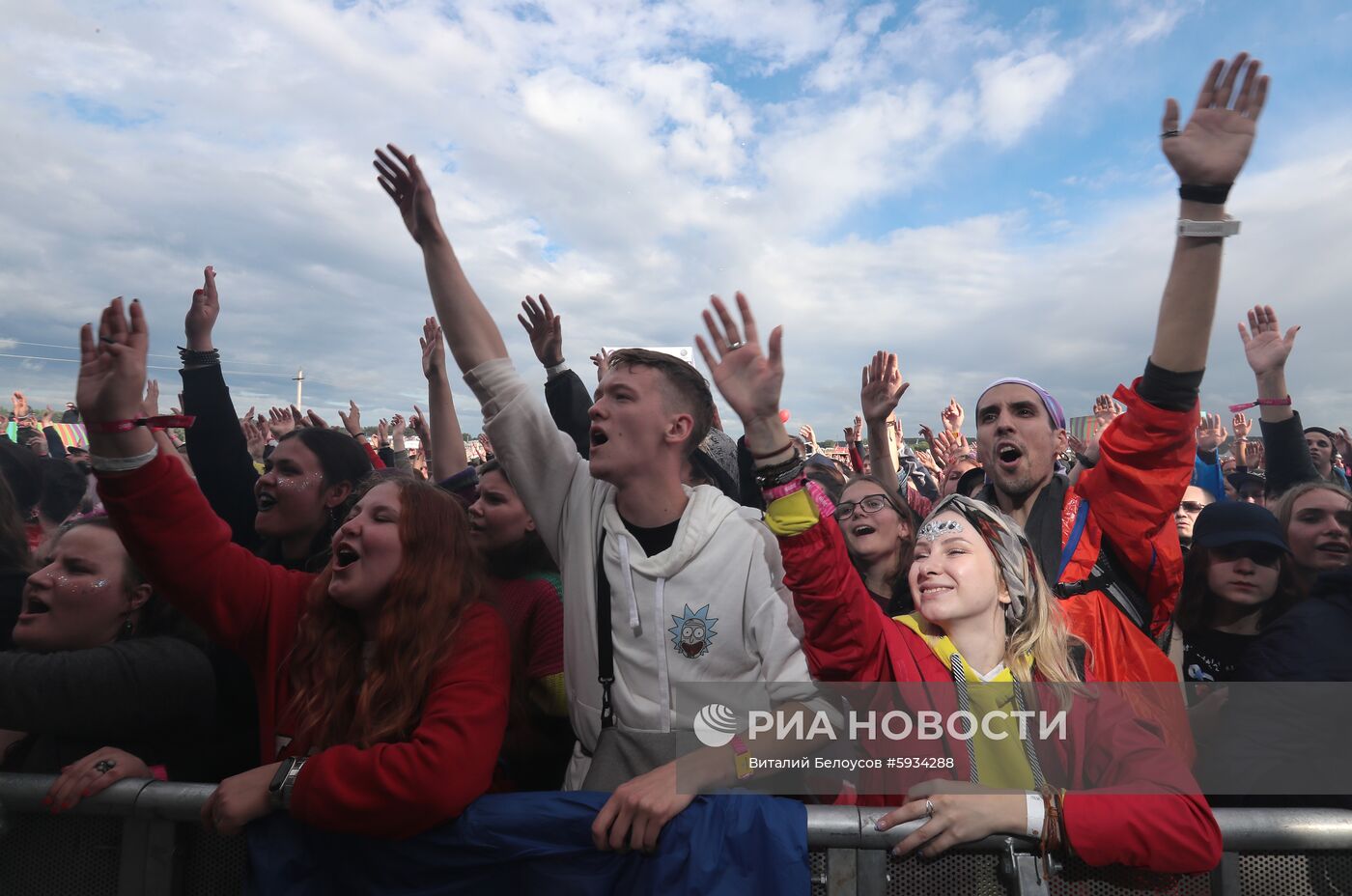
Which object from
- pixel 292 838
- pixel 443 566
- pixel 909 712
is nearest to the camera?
pixel 292 838

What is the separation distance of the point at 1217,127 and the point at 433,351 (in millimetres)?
4008

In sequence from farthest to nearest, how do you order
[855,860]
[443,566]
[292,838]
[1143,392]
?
1. [1143,392]
2. [443,566]
3. [292,838]
4. [855,860]

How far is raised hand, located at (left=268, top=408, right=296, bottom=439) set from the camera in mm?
7734

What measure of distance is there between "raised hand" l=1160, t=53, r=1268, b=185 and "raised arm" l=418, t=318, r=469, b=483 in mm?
3505

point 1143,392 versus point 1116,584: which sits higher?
point 1143,392

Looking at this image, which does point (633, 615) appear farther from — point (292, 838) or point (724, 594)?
point (292, 838)

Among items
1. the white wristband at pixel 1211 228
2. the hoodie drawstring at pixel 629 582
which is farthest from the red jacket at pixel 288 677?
the white wristband at pixel 1211 228

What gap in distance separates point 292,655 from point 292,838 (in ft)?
1.59

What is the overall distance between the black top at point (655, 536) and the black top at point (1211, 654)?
198 centimetres

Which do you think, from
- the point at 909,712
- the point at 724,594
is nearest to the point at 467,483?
the point at 724,594

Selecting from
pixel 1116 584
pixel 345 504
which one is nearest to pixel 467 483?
pixel 345 504

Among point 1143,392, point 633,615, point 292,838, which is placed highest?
point 1143,392

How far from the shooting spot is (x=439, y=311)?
2.45 metres

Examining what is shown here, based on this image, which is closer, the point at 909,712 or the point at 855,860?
the point at 855,860
